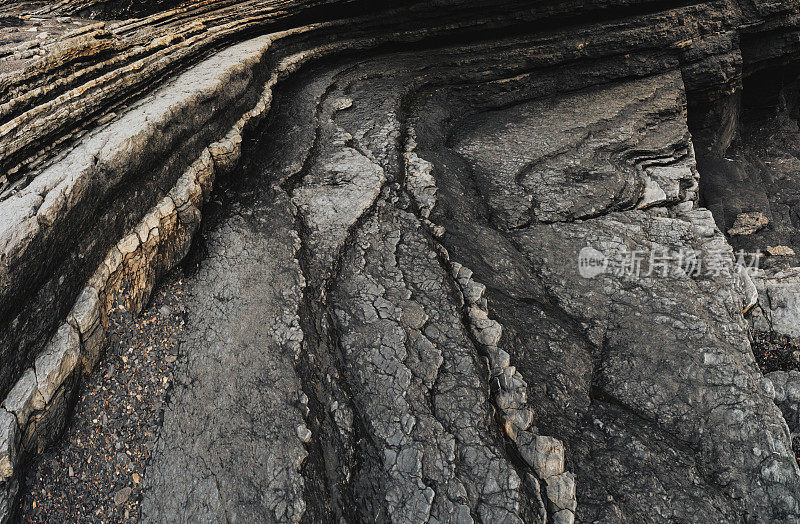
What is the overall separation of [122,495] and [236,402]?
37 centimetres

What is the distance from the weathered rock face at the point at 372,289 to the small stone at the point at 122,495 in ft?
0.17

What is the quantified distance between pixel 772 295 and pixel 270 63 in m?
2.99

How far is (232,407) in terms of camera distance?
5.11ft

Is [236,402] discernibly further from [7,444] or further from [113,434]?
[7,444]

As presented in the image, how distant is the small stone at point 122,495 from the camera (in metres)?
1.38

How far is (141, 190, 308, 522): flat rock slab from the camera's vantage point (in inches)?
54.3

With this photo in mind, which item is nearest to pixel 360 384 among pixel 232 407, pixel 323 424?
pixel 323 424

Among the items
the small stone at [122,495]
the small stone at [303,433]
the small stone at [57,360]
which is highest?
the small stone at [57,360]

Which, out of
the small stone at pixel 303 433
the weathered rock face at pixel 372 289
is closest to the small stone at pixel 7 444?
the weathered rock face at pixel 372 289

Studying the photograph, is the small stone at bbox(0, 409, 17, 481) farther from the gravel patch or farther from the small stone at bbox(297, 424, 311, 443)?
the small stone at bbox(297, 424, 311, 443)

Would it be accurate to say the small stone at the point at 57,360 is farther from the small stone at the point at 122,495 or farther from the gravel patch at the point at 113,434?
the small stone at the point at 122,495

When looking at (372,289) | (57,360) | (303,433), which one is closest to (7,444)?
(57,360)

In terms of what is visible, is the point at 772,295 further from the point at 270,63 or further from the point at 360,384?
the point at 270,63

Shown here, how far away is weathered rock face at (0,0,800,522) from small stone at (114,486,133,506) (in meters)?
0.05
